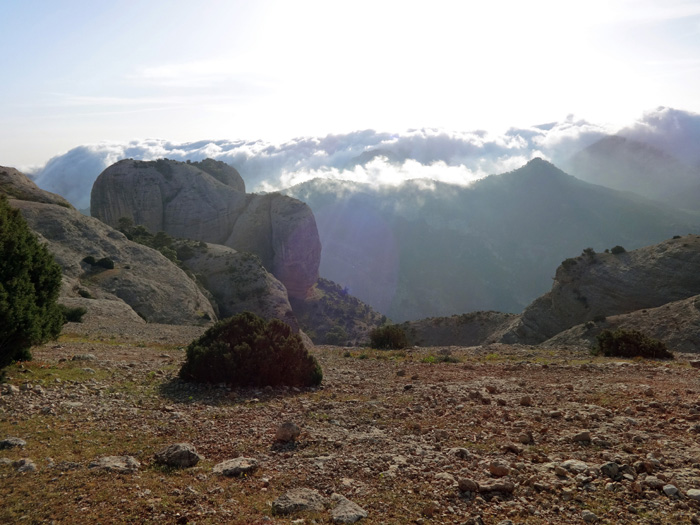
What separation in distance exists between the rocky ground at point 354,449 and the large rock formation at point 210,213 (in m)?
94.6

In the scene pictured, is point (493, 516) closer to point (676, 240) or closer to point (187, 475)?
point (187, 475)

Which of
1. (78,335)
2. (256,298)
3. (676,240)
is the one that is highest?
(676,240)

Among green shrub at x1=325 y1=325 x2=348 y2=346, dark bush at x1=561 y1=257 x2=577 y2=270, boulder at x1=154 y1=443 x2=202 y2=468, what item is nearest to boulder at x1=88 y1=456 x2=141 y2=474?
boulder at x1=154 y1=443 x2=202 y2=468

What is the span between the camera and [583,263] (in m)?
47.9

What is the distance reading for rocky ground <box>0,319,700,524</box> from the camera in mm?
5848

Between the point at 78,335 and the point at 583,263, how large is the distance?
4498 centimetres

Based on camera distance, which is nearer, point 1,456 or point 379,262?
point 1,456

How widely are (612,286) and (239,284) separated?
52.5m

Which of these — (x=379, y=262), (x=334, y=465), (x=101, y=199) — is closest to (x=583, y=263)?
(x=334, y=465)

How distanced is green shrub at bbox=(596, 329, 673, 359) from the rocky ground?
6573mm

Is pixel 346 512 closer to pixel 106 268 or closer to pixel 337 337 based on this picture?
pixel 106 268

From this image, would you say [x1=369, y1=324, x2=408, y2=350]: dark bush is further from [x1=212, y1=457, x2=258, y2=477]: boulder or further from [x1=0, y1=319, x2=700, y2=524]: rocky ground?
[x1=212, y1=457, x2=258, y2=477]: boulder

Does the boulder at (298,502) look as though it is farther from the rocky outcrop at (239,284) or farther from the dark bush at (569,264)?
the rocky outcrop at (239,284)

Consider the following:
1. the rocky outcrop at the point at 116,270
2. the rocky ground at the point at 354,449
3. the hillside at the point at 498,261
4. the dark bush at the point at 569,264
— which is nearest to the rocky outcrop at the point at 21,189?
the rocky outcrop at the point at 116,270
